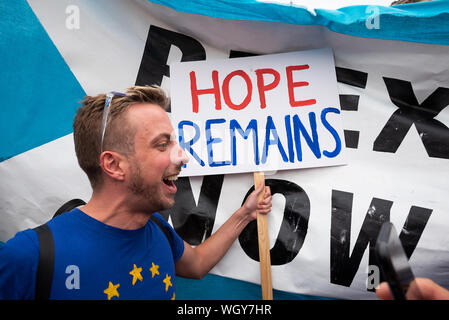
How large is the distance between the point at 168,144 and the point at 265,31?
773 millimetres

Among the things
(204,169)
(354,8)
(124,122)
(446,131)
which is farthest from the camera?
(204,169)

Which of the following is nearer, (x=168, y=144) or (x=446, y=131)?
(x=168, y=144)

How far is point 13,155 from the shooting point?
2.14m

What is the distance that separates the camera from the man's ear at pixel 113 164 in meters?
1.54

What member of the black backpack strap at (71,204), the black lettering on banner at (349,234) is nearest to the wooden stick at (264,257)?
the black lettering on banner at (349,234)

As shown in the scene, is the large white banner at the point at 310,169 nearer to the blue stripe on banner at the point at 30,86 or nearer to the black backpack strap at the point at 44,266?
the blue stripe on banner at the point at 30,86

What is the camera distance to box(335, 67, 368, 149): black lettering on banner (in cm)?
193

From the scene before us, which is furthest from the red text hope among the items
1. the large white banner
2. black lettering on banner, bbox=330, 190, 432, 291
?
black lettering on banner, bbox=330, 190, 432, 291

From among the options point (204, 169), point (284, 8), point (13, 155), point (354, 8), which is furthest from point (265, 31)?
point (13, 155)

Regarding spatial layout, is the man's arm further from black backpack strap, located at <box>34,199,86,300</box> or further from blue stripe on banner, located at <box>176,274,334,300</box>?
black backpack strap, located at <box>34,199,86,300</box>

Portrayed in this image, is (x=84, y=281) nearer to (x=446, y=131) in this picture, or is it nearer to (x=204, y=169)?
(x=204, y=169)

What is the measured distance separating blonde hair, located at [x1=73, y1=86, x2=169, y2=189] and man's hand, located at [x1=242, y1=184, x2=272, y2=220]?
2.23 ft

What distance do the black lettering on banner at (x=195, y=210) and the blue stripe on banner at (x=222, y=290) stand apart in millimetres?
235
